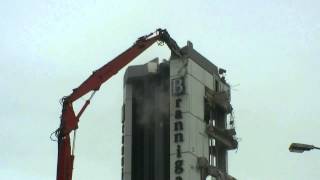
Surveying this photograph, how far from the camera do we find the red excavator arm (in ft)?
261

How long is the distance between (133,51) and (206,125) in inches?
630

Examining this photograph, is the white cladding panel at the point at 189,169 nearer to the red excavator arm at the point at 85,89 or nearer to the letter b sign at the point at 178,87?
the letter b sign at the point at 178,87

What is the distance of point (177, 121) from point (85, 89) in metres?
19.0

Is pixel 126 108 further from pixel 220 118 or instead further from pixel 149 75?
pixel 220 118

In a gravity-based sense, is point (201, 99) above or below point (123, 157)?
above

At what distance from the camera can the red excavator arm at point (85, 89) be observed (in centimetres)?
7969

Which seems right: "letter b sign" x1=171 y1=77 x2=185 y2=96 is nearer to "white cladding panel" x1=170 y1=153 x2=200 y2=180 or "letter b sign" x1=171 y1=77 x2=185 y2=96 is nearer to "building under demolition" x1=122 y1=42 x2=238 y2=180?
"building under demolition" x1=122 y1=42 x2=238 y2=180

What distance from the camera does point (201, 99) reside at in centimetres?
10712

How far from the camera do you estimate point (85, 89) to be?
88.7 metres

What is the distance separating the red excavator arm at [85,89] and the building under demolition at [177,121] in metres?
4.13

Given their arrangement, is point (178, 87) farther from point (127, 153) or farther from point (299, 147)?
point (299, 147)

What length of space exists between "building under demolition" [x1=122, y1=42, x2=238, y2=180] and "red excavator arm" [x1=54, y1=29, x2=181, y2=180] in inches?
163

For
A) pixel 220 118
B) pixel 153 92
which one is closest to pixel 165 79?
pixel 153 92

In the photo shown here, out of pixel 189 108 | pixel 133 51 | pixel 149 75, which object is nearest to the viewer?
pixel 133 51
